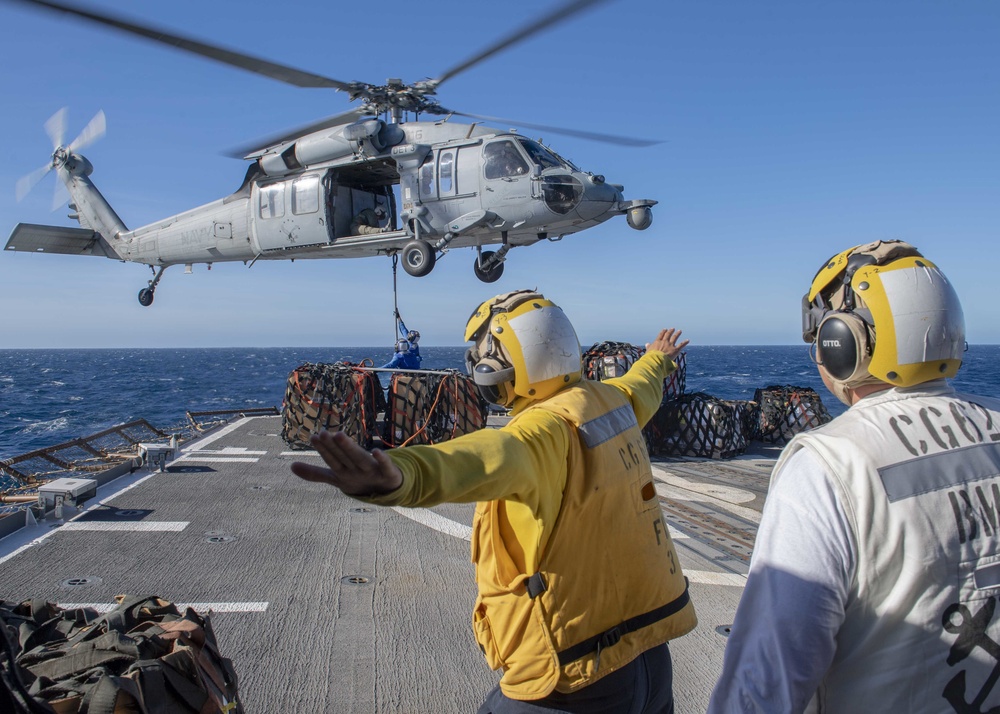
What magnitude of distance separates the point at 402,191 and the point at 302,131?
2465 mm

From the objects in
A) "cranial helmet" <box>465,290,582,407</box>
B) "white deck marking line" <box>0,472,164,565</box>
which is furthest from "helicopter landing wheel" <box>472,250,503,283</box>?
"cranial helmet" <box>465,290,582,407</box>

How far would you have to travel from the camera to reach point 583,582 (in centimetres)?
221

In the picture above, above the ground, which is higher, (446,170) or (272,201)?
(446,170)

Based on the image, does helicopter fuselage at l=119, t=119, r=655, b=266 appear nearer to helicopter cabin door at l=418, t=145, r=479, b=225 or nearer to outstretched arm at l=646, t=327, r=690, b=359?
helicopter cabin door at l=418, t=145, r=479, b=225

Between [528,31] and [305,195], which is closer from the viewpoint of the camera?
[528,31]

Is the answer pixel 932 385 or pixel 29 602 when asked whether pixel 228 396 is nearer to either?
pixel 29 602

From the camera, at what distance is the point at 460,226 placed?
39.9 feet

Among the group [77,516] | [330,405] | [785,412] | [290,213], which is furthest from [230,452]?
[785,412]

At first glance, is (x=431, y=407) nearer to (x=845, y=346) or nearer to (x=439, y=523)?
(x=439, y=523)

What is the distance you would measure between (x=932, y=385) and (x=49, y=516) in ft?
23.7

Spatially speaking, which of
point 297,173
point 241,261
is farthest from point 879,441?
point 241,261

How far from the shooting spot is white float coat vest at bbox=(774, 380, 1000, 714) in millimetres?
1450

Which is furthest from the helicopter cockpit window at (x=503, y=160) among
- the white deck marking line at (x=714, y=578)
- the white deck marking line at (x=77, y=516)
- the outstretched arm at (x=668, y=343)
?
the outstretched arm at (x=668, y=343)

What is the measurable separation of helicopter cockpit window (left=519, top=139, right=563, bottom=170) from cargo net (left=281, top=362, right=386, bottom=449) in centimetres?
477
